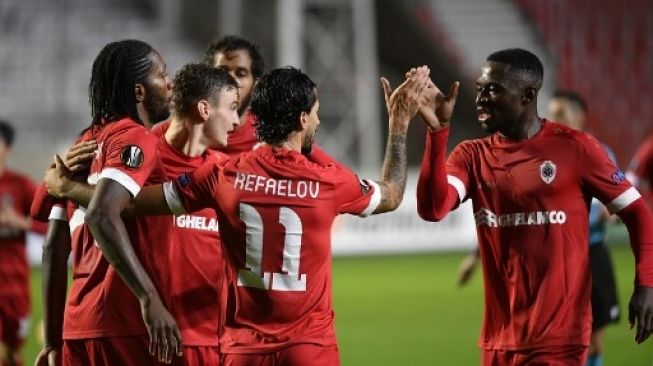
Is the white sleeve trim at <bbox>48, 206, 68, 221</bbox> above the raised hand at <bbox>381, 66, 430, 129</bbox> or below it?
below

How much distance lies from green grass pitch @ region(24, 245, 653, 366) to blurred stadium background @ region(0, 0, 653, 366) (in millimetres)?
138

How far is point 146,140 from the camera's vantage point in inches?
184

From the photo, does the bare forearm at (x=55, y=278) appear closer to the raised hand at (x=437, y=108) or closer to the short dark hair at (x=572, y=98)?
the raised hand at (x=437, y=108)

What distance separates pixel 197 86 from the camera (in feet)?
17.3

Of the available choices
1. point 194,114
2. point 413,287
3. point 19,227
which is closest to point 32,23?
point 413,287

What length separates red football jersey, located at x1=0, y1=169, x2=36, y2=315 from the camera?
863 cm

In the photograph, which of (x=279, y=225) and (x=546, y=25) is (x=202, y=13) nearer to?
(x=546, y=25)

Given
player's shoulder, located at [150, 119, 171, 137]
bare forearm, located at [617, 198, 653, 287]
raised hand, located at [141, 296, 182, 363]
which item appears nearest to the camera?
raised hand, located at [141, 296, 182, 363]

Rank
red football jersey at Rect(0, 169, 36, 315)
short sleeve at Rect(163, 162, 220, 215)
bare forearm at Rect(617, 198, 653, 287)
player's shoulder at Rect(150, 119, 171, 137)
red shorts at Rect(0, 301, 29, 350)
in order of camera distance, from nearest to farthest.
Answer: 1. short sleeve at Rect(163, 162, 220, 215)
2. bare forearm at Rect(617, 198, 653, 287)
3. player's shoulder at Rect(150, 119, 171, 137)
4. red shorts at Rect(0, 301, 29, 350)
5. red football jersey at Rect(0, 169, 36, 315)

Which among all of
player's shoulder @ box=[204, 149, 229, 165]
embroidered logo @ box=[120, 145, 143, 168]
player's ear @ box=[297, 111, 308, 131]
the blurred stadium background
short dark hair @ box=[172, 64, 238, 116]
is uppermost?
the blurred stadium background

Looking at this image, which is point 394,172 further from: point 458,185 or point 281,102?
point 281,102

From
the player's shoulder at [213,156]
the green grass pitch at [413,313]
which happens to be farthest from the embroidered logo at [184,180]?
the green grass pitch at [413,313]

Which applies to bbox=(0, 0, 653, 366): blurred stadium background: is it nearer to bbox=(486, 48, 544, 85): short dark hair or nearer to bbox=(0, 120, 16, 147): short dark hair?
bbox=(0, 120, 16, 147): short dark hair

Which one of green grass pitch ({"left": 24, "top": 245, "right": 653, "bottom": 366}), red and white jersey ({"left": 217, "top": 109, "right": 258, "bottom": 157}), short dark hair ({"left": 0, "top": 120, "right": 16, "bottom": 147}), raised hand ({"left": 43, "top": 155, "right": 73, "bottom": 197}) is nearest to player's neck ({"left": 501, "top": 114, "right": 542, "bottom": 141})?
red and white jersey ({"left": 217, "top": 109, "right": 258, "bottom": 157})
